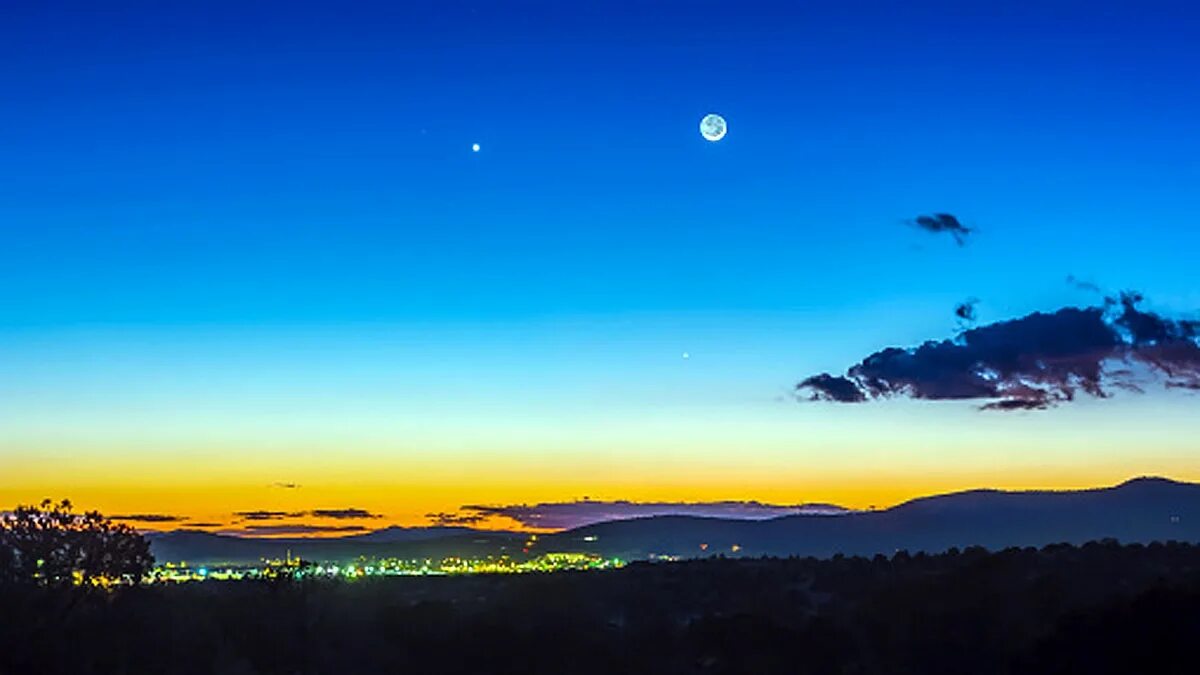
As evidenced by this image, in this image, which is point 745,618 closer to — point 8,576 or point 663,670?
point 663,670

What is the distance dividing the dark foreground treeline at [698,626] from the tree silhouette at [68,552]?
1132 mm

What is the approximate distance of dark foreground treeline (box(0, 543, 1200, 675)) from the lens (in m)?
31.9

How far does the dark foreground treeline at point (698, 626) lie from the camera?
105 feet

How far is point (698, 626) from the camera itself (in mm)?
42312

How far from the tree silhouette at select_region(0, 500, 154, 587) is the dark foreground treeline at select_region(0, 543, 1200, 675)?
1132 mm

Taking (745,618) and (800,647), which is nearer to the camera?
(800,647)

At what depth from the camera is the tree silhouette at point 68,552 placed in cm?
4150

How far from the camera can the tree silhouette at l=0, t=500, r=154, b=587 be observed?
136 feet

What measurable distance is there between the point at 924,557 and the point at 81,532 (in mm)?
32225

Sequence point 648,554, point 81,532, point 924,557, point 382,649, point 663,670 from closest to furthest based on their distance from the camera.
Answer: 1. point 663,670
2. point 382,649
3. point 81,532
4. point 924,557
5. point 648,554

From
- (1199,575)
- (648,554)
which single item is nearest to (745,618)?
(1199,575)

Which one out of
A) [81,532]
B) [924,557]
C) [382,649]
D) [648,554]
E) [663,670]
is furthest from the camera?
[648,554]

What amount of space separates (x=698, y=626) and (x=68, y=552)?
20.0 m

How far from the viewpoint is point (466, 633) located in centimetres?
4188
